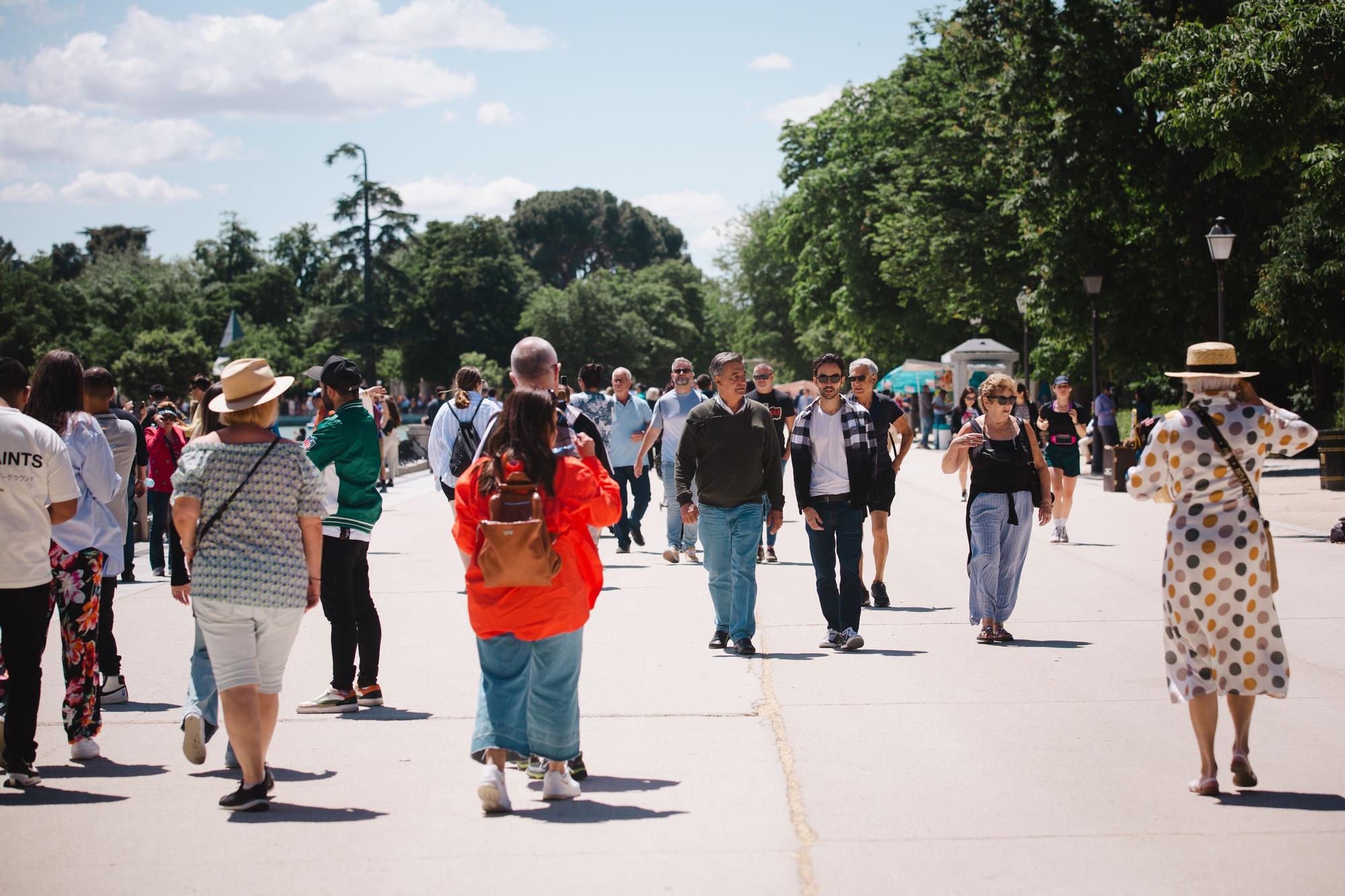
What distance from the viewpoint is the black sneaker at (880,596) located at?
10844 millimetres

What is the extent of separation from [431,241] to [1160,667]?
83635mm

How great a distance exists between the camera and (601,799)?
555cm

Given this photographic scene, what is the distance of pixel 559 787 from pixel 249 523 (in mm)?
1623

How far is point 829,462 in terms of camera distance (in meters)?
8.96

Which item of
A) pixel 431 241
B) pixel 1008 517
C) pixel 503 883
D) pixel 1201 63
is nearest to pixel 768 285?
pixel 431 241

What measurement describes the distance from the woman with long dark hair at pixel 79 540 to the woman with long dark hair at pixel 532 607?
2182mm

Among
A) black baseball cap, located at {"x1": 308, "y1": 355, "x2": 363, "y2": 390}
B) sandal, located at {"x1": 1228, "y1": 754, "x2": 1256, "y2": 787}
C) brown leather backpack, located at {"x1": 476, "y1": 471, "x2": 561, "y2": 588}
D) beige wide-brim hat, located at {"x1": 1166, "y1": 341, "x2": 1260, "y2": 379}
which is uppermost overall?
black baseball cap, located at {"x1": 308, "y1": 355, "x2": 363, "y2": 390}

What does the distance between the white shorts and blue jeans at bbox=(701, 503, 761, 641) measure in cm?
378

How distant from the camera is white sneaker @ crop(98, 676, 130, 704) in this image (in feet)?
25.2

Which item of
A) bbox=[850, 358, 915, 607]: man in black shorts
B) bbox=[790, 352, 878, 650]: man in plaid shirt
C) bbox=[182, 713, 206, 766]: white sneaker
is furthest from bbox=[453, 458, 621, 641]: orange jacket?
bbox=[850, 358, 915, 607]: man in black shorts

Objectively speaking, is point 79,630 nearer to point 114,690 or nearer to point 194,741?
point 194,741

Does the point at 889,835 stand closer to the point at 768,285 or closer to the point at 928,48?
the point at 928,48

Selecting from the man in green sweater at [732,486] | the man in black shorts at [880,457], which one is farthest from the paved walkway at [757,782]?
the man in black shorts at [880,457]

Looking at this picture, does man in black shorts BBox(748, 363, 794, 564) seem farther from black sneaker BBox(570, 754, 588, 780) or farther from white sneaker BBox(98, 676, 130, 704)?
black sneaker BBox(570, 754, 588, 780)
